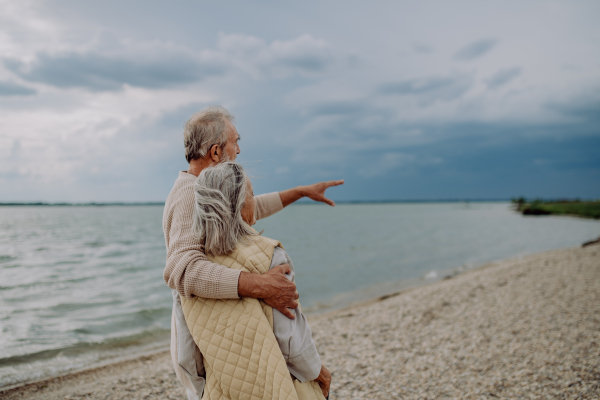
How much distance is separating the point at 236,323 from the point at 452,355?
505 cm

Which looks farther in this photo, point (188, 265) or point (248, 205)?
point (248, 205)

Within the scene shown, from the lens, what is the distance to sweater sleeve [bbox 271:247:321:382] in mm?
1780

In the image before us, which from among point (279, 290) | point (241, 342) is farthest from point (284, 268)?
point (241, 342)

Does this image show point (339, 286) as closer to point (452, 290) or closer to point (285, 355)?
point (452, 290)

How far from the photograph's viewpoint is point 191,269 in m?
1.68

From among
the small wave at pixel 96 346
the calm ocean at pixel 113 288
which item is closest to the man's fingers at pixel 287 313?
the calm ocean at pixel 113 288

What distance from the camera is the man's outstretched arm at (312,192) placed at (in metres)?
2.85

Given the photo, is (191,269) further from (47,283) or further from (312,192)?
(47,283)

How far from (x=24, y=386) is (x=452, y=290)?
32.2 ft

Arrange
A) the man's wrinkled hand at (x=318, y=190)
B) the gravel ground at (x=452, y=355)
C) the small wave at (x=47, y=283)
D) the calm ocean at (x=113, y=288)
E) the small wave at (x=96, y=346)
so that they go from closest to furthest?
the man's wrinkled hand at (x=318, y=190) < the gravel ground at (x=452, y=355) < the small wave at (x=96, y=346) < the calm ocean at (x=113, y=288) < the small wave at (x=47, y=283)

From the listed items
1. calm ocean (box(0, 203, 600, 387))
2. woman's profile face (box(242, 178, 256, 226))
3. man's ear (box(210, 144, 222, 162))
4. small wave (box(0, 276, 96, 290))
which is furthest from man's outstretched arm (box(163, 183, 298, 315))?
small wave (box(0, 276, 96, 290))

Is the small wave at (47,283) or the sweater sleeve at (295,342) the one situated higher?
the sweater sleeve at (295,342)

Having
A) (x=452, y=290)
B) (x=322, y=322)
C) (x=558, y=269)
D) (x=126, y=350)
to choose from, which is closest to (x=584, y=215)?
(x=558, y=269)

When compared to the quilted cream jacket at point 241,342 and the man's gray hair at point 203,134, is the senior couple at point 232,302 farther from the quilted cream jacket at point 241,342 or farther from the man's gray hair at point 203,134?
the man's gray hair at point 203,134
